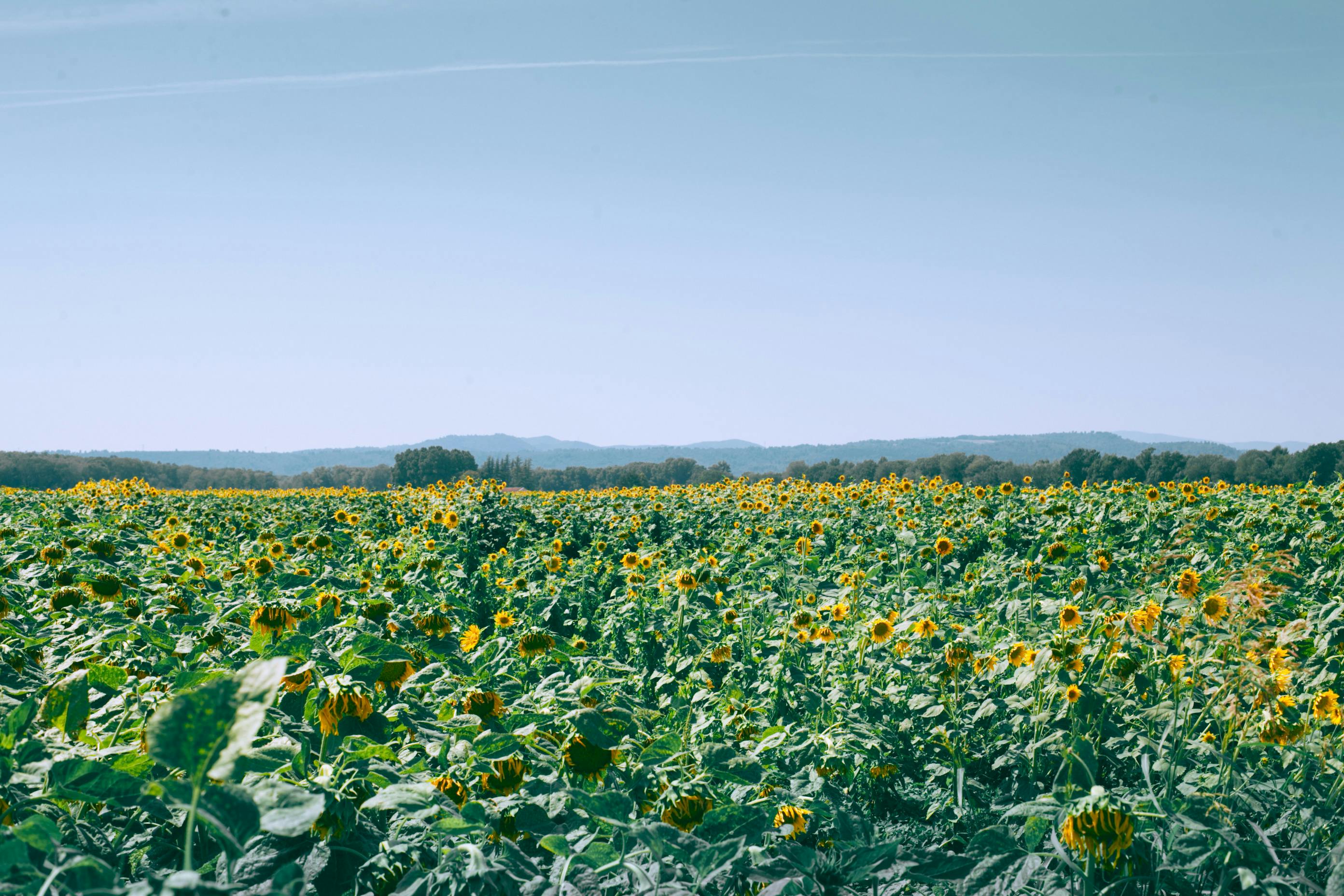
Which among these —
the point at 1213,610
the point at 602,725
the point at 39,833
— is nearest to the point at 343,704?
the point at 602,725

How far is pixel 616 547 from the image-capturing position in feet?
35.6

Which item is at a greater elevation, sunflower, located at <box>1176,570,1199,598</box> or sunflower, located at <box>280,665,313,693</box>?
sunflower, located at <box>280,665,313,693</box>

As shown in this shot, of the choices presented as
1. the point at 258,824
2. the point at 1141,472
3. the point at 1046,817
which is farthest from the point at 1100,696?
the point at 1141,472

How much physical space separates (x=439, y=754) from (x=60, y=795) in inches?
33.2

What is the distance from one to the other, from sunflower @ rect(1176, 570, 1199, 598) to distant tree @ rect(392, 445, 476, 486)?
38.8 meters

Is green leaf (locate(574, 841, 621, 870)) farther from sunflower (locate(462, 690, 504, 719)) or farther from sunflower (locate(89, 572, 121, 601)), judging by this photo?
sunflower (locate(89, 572, 121, 601))

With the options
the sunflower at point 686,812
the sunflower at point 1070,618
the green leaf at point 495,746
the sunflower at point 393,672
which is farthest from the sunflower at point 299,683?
the sunflower at point 1070,618

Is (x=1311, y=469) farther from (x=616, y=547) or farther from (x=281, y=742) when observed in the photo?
(x=281, y=742)

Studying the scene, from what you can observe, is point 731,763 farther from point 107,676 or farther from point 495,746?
point 107,676

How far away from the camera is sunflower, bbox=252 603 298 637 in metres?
2.72

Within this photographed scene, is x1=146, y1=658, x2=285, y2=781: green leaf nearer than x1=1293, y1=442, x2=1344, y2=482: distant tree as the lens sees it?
Yes

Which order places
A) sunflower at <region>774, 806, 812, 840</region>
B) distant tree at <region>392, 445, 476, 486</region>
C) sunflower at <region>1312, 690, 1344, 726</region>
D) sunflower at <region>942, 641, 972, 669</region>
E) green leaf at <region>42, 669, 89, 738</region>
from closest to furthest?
1. green leaf at <region>42, 669, 89, 738</region>
2. sunflower at <region>774, 806, 812, 840</region>
3. sunflower at <region>1312, 690, 1344, 726</region>
4. sunflower at <region>942, 641, 972, 669</region>
5. distant tree at <region>392, 445, 476, 486</region>

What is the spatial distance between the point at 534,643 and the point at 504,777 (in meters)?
1.51

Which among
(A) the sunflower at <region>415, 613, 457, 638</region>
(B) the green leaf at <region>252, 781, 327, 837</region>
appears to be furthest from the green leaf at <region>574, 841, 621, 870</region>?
(A) the sunflower at <region>415, 613, 457, 638</region>
